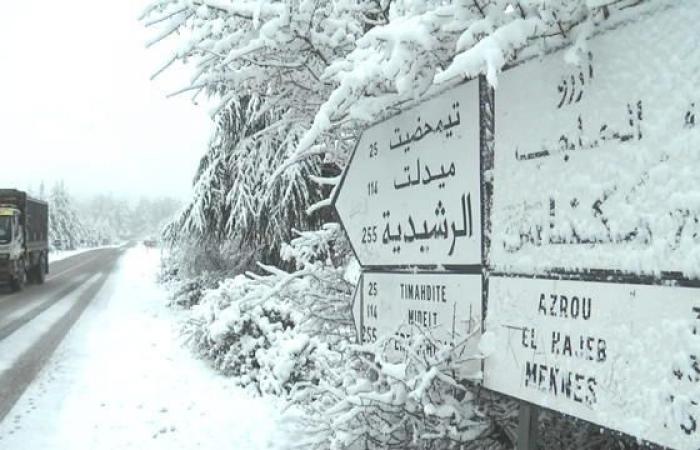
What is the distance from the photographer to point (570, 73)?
6.74 feet

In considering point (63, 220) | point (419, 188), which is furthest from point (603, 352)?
point (63, 220)

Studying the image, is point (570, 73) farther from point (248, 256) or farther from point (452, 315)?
point (248, 256)

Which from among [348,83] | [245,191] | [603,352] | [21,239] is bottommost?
[603,352]

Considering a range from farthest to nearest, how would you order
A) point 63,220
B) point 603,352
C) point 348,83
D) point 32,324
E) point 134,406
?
point 63,220
point 32,324
point 134,406
point 348,83
point 603,352

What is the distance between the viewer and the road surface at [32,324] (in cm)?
845

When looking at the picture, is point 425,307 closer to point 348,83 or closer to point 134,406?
point 348,83

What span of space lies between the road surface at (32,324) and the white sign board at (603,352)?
5894 millimetres

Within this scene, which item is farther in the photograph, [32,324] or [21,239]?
[21,239]

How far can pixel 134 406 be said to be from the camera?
6.86 meters

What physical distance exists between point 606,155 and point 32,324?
13710mm

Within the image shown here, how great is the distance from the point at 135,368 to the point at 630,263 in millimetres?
8070

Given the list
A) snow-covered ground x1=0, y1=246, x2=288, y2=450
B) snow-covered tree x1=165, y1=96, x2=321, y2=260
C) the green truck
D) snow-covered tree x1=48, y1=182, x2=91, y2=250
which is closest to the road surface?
snow-covered ground x1=0, y1=246, x2=288, y2=450

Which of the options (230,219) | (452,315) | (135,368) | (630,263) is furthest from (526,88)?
(230,219)

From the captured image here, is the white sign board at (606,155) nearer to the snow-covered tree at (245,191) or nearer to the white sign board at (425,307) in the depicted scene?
the white sign board at (425,307)
